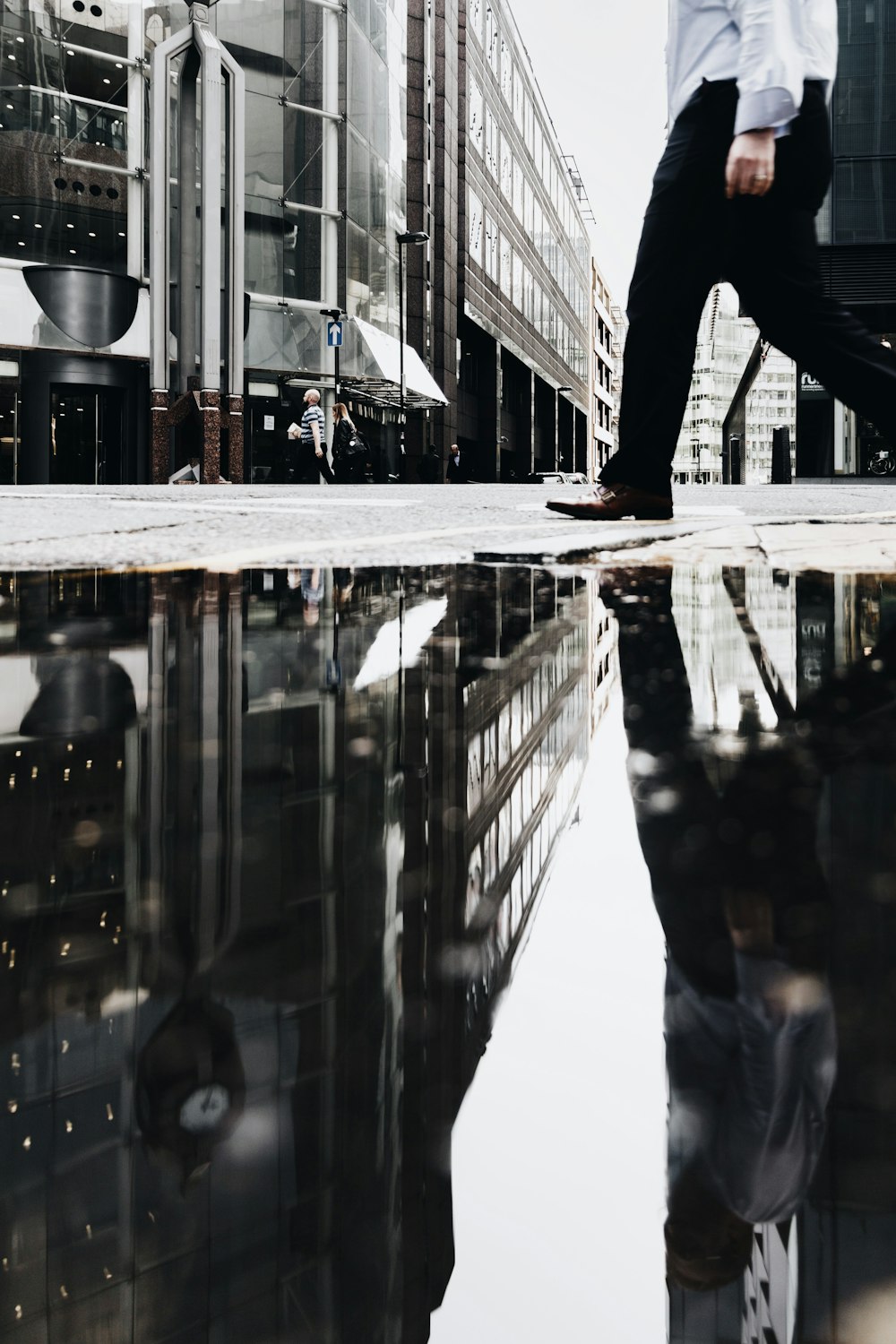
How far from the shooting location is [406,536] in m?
3.95

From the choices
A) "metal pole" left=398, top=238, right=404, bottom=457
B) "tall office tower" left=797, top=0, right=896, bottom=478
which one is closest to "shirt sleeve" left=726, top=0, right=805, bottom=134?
"tall office tower" left=797, top=0, right=896, bottom=478

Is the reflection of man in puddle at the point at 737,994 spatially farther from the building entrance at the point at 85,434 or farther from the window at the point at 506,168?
the window at the point at 506,168

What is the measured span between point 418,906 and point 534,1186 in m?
0.25

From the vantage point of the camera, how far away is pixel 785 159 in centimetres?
450

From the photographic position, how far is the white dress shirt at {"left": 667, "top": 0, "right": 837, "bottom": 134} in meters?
4.25

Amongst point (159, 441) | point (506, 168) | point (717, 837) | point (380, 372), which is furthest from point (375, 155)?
point (717, 837)

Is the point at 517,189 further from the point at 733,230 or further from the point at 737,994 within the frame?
the point at 737,994

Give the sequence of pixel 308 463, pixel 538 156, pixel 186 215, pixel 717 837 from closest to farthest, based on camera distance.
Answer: pixel 717 837 → pixel 186 215 → pixel 308 463 → pixel 538 156

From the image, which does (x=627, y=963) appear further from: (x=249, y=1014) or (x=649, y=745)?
(x=649, y=745)

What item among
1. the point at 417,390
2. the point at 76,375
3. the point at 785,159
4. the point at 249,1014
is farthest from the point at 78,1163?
the point at 417,390

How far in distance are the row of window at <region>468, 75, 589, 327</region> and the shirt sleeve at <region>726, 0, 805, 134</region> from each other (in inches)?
1758

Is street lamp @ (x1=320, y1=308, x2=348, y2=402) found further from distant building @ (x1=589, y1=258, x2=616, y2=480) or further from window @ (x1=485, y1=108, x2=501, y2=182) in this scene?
distant building @ (x1=589, y1=258, x2=616, y2=480)

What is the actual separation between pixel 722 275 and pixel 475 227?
44.3m

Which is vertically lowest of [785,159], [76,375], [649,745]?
[649,745]
